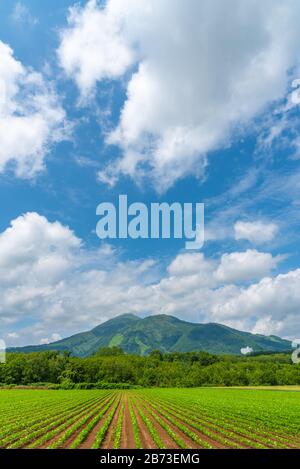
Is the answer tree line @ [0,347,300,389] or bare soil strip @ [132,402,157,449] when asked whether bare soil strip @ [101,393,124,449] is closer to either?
bare soil strip @ [132,402,157,449]

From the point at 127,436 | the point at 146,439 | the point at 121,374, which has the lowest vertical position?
the point at 121,374

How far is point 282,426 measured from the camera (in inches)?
1185

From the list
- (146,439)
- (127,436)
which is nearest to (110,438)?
(127,436)

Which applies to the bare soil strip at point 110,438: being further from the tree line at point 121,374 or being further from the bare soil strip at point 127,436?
the tree line at point 121,374

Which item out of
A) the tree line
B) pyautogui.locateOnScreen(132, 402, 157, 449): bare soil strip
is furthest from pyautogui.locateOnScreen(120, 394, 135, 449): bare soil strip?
the tree line

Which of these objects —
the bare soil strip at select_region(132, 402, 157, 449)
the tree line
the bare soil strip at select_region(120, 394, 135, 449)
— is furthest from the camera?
the tree line

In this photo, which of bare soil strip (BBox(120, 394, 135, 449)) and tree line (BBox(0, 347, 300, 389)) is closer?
bare soil strip (BBox(120, 394, 135, 449))

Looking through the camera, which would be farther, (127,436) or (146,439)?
(127,436)

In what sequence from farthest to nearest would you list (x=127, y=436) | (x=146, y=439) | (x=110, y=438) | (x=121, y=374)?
1. (x=121, y=374)
2. (x=127, y=436)
3. (x=110, y=438)
4. (x=146, y=439)

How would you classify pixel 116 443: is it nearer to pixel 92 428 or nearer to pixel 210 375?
pixel 92 428

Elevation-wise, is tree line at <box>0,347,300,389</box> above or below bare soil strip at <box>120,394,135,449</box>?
below

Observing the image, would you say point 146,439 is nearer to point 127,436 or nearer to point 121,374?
point 127,436

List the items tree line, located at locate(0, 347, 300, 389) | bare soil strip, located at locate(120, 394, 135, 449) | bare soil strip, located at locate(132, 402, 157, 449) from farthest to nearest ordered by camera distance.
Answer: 1. tree line, located at locate(0, 347, 300, 389)
2. bare soil strip, located at locate(120, 394, 135, 449)
3. bare soil strip, located at locate(132, 402, 157, 449)
